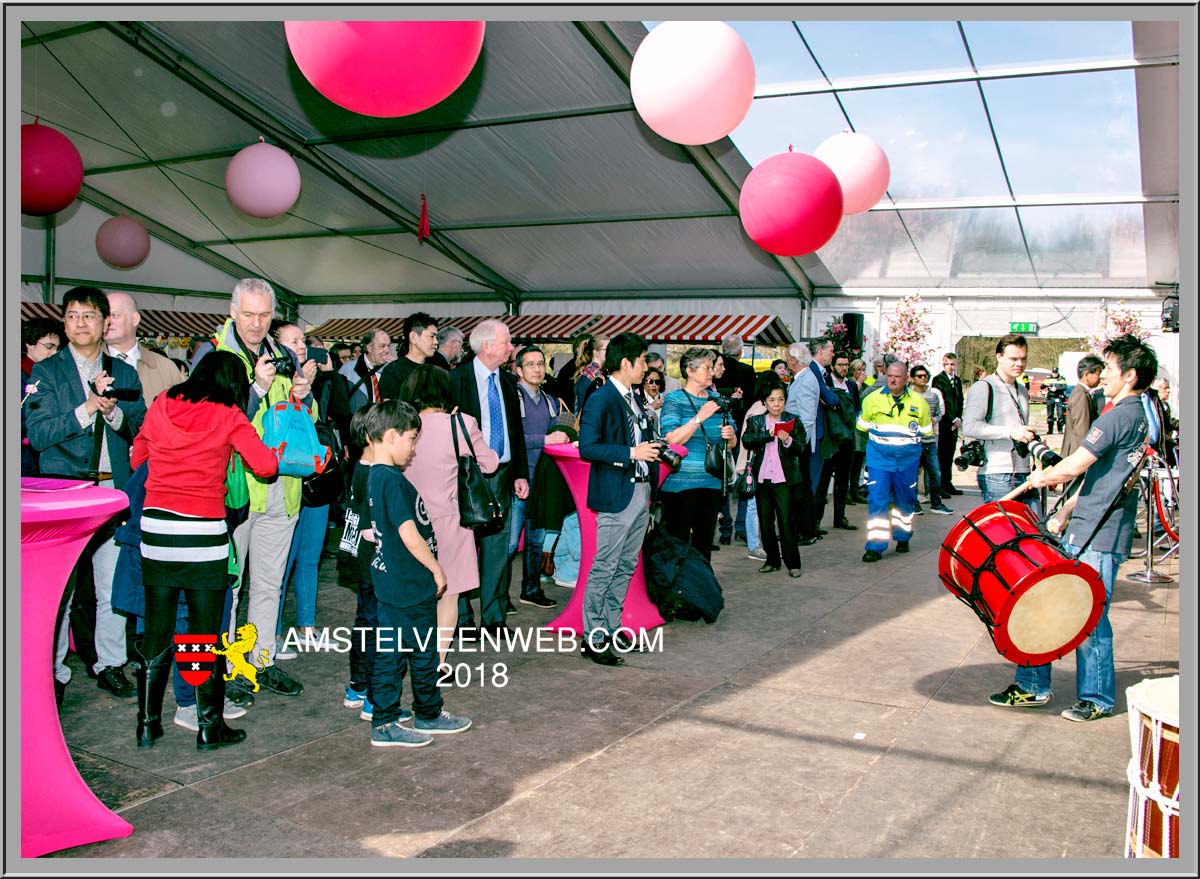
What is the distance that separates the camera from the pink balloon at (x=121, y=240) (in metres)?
13.4

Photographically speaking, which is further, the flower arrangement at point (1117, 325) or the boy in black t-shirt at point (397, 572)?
the flower arrangement at point (1117, 325)

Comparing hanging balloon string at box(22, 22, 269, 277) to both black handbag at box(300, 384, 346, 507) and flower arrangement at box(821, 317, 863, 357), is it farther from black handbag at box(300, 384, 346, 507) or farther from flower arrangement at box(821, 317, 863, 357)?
flower arrangement at box(821, 317, 863, 357)

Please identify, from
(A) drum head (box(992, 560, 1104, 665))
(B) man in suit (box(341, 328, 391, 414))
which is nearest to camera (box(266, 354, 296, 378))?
(B) man in suit (box(341, 328, 391, 414))

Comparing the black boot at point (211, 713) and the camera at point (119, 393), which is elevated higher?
the camera at point (119, 393)

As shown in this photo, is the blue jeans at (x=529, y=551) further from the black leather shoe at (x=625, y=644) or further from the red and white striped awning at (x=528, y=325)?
the red and white striped awning at (x=528, y=325)

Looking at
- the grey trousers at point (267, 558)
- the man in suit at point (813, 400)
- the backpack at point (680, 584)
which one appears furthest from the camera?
the man in suit at point (813, 400)

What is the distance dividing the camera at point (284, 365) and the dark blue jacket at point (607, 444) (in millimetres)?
1425

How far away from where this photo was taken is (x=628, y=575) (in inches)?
207

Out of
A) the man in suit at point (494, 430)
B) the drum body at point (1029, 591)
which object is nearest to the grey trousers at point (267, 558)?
the man in suit at point (494, 430)

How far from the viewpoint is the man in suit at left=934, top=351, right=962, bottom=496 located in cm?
1131

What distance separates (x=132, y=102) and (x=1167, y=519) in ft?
48.0

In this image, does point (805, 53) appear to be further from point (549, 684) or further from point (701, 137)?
point (549, 684)

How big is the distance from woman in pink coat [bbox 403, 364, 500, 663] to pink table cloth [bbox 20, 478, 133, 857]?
1621 millimetres

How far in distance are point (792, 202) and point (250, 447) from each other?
17.0 feet
